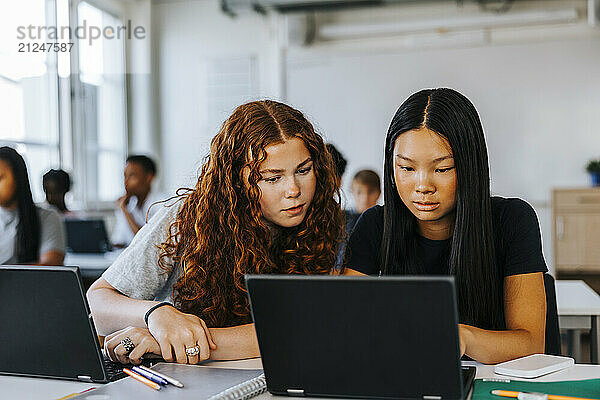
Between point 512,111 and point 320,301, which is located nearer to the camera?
point 320,301

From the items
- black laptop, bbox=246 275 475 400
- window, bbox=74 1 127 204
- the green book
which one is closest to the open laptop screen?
black laptop, bbox=246 275 475 400

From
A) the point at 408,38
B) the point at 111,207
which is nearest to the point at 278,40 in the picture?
the point at 408,38

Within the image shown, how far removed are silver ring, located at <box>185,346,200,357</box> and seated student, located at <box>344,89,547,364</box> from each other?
46 cm

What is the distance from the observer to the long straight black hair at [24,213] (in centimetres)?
322

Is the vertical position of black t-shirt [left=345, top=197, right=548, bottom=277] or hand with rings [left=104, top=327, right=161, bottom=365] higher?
black t-shirt [left=345, top=197, right=548, bottom=277]

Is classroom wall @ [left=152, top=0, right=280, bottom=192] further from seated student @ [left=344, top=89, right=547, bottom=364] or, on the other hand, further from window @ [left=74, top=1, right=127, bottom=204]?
seated student @ [left=344, top=89, right=547, bottom=364]

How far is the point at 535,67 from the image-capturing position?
598 centimetres

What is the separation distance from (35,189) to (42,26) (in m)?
1.22

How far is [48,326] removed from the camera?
1.22 meters

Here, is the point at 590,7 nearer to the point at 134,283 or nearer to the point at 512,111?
the point at 512,111

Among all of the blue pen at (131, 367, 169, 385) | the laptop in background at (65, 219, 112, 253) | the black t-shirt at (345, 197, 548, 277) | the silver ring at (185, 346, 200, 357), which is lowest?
the laptop in background at (65, 219, 112, 253)

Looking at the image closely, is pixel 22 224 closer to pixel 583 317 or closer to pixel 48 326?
pixel 48 326

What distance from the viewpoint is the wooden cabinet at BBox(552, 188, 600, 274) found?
222 inches

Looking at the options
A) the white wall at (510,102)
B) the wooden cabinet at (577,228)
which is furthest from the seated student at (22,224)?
the wooden cabinet at (577,228)
